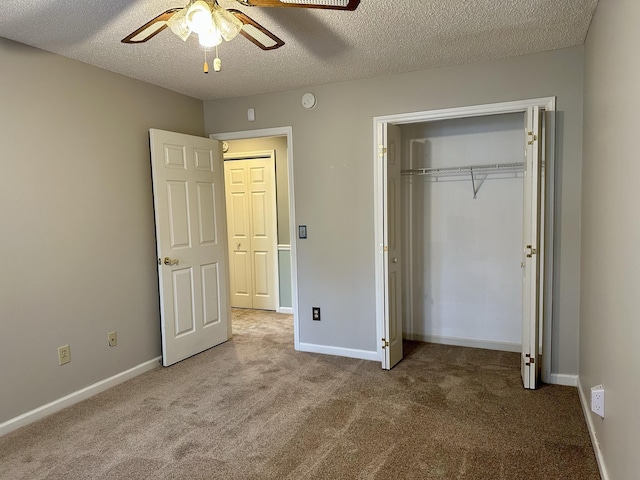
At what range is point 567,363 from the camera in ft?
10.0

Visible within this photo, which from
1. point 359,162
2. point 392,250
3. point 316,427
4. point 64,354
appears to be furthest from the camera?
point 359,162

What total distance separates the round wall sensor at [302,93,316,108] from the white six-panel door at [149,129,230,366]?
0.98 m

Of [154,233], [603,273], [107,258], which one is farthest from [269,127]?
[603,273]

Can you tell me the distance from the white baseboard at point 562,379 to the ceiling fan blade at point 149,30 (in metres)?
3.25

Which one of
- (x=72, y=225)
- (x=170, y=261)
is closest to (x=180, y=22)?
(x=72, y=225)

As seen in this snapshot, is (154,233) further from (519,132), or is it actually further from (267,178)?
(519,132)

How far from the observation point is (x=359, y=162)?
3.60 meters

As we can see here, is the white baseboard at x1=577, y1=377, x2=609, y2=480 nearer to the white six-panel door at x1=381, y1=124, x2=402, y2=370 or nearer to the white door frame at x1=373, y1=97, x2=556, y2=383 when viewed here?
the white door frame at x1=373, y1=97, x2=556, y2=383

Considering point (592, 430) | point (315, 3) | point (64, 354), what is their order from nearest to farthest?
1. point (315, 3)
2. point (592, 430)
3. point (64, 354)

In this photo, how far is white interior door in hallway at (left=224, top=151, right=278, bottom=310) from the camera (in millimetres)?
5355

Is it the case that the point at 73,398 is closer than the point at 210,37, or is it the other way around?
the point at 210,37

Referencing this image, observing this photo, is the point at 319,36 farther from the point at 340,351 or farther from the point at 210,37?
the point at 340,351

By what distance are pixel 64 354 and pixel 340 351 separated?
2128 mm

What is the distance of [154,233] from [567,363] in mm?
3340
